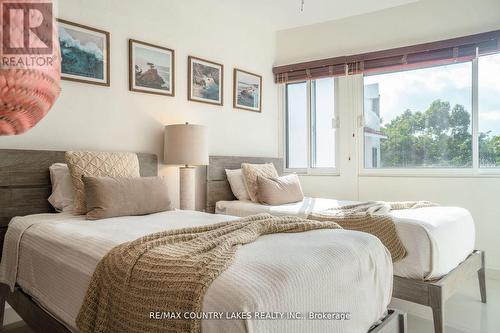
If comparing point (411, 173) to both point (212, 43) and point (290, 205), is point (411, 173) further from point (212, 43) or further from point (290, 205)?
point (212, 43)

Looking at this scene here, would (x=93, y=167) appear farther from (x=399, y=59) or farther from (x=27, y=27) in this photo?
(x=399, y=59)

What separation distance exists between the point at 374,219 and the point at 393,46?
2.14 metres

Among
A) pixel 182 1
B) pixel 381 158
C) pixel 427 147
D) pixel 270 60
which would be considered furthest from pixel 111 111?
pixel 427 147

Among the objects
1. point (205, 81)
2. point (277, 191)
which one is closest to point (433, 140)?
point (277, 191)

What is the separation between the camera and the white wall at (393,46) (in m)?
3.23

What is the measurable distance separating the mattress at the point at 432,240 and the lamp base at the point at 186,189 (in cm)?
161

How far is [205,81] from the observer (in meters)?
3.56

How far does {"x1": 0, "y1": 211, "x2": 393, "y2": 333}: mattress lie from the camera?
1.01m

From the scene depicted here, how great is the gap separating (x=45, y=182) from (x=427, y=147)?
11.1 ft

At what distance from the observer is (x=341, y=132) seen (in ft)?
13.2

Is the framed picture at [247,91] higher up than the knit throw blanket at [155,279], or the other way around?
the framed picture at [247,91]

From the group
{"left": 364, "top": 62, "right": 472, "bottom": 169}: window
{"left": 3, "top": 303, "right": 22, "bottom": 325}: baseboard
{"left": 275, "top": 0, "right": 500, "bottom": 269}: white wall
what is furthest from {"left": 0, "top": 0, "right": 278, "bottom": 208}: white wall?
{"left": 364, "top": 62, "right": 472, "bottom": 169}: window

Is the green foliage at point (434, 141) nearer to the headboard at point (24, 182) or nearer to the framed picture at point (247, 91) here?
the framed picture at point (247, 91)

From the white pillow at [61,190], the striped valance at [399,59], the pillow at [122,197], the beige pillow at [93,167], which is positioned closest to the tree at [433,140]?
the striped valance at [399,59]
